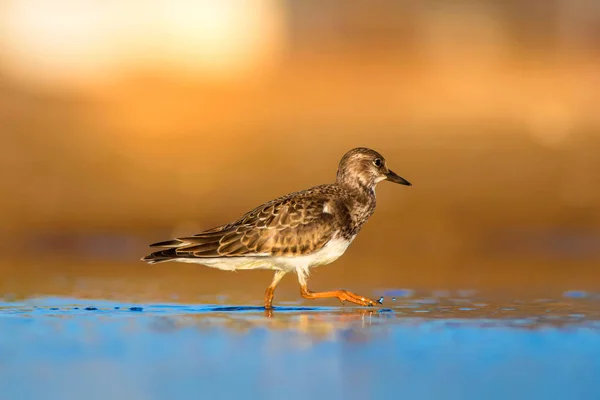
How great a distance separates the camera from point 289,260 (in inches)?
525

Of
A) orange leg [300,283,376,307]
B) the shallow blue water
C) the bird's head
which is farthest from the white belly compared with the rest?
the bird's head

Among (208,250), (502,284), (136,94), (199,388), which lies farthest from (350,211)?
(136,94)

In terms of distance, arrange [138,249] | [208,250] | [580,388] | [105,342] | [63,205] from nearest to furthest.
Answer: [580,388], [105,342], [208,250], [138,249], [63,205]

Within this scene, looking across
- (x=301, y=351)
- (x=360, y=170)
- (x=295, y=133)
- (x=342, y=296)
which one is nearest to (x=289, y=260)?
(x=342, y=296)

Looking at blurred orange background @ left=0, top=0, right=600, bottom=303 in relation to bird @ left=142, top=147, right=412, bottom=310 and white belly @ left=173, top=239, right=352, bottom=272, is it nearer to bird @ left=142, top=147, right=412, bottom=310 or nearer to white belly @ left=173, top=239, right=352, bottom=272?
white belly @ left=173, top=239, right=352, bottom=272

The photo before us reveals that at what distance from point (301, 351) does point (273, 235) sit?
3177 mm

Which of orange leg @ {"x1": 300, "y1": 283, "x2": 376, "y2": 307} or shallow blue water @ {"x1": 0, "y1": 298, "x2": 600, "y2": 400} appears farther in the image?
orange leg @ {"x1": 300, "y1": 283, "x2": 376, "y2": 307}

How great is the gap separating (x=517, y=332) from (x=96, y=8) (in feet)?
66.3

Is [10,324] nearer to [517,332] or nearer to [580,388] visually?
[517,332]

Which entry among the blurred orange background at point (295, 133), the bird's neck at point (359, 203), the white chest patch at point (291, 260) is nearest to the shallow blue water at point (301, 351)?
the white chest patch at point (291, 260)

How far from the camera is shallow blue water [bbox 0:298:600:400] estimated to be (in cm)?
884

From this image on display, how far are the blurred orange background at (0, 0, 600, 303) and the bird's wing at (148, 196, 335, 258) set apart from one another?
84 cm

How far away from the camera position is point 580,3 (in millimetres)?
30391

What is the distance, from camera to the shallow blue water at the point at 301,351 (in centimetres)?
884
